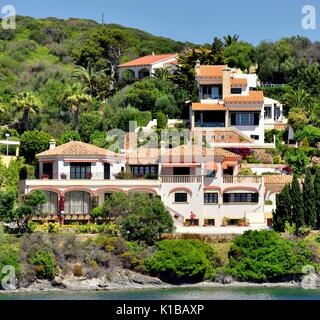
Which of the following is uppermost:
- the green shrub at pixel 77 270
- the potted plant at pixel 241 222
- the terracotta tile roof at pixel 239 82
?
the terracotta tile roof at pixel 239 82

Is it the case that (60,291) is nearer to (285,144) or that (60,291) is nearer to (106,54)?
(285,144)

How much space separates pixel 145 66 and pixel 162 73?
367 centimetres

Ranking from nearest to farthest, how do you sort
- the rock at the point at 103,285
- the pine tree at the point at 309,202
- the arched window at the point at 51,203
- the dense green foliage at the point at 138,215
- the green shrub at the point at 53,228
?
the rock at the point at 103,285 → the dense green foliage at the point at 138,215 → the green shrub at the point at 53,228 → the pine tree at the point at 309,202 → the arched window at the point at 51,203

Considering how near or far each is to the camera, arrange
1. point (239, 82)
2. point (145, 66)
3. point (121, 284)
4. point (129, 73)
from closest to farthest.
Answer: point (121, 284) < point (239, 82) < point (145, 66) < point (129, 73)

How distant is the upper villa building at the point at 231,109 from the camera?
Result: 6200cm

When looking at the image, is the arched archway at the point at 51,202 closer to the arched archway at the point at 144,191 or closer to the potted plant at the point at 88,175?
the potted plant at the point at 88,175

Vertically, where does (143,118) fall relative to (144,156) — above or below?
above

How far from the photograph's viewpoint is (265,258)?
44.3 metres

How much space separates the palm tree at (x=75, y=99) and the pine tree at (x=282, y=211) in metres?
19.1

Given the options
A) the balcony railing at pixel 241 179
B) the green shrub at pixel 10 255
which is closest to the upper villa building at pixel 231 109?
the balcony railing at pixel 241 179

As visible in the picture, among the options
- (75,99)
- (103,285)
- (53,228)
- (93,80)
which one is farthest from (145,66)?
(103,285)

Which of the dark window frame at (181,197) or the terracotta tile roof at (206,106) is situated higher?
the terracotta tile roof at (206,106)

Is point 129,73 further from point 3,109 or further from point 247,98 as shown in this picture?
point 3,109

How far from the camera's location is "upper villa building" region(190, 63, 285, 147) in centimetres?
6200
